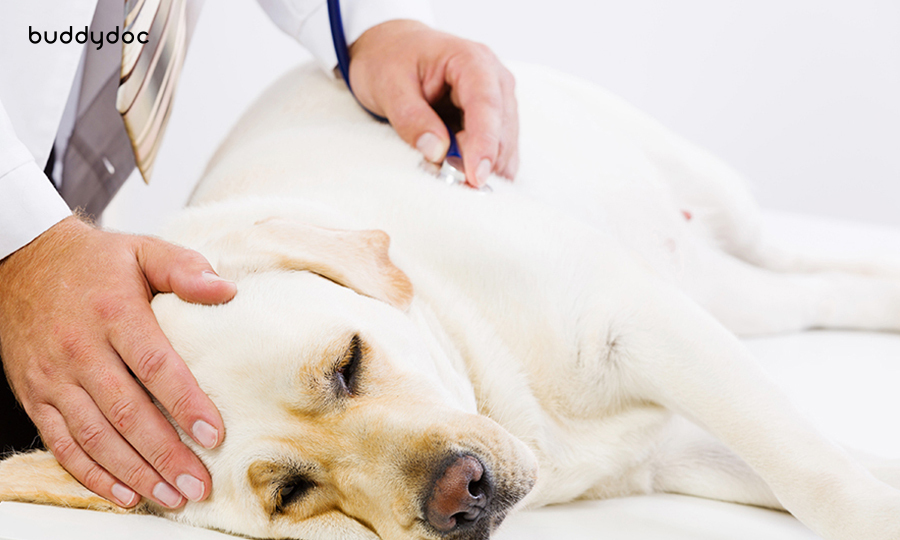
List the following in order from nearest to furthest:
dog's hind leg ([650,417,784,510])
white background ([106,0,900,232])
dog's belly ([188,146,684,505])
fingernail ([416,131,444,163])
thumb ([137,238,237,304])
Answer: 1. thumb ([137,238,237,304])
2. dog's belly ([188,146,684,505])
3. dog's hind leg ([650,417,784,510])
4. fingernail ([416,131,444,163])
5. white background ([106,0,900,232])

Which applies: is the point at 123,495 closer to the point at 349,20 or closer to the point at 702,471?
the point at 702,471

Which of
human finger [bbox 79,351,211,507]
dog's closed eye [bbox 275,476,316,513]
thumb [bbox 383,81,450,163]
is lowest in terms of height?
dog's closed eye [bbox 275,476,316,513]

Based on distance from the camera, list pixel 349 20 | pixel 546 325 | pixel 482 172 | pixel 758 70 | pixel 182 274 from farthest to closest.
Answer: pixel 758 70 < pixel 349 20 < pixel 482 172 < pixel 546 325 < pixel 182 274

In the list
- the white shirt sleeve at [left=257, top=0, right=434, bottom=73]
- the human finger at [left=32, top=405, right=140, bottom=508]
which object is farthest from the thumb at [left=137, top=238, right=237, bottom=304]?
the white shirt sleeve at [left=257, top=0, right=434, bottom=73]

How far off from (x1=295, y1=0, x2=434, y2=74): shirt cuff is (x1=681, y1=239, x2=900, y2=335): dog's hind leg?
1.20m

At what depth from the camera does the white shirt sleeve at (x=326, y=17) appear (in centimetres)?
230

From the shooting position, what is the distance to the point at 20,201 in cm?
140

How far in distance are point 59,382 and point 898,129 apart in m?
5.44

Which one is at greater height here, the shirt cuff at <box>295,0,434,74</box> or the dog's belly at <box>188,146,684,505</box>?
the shirt cuff at <box>295,0,434,74</box>

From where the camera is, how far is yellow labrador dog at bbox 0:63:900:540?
4.13 feet

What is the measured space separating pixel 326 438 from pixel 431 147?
896mm

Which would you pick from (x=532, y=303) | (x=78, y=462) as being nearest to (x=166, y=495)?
(x=78, y=462)

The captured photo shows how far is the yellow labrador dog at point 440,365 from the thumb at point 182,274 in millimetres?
30

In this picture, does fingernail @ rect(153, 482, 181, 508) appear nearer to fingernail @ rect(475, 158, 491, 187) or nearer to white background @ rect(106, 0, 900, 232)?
fingernail @ rect(475, 158, 491, 187)
